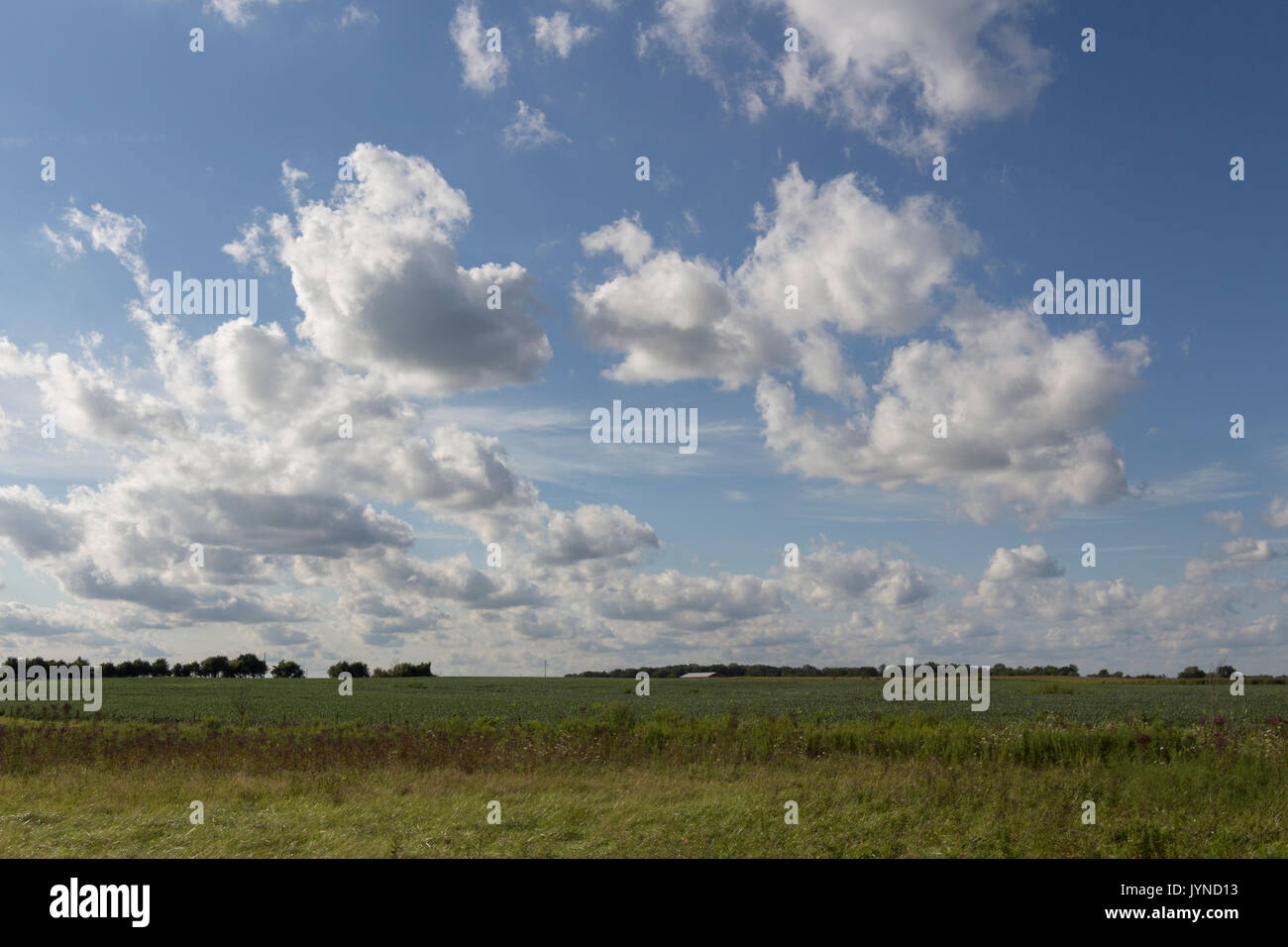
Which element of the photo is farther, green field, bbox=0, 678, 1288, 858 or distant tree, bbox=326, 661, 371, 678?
distant tree, bbox=326, 661, 371, 678

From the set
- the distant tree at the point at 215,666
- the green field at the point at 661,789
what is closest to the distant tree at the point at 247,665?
the distant tree at the point at 215,666

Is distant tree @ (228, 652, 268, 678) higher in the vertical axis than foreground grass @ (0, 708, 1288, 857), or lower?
lower

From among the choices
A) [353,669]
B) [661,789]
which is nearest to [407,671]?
[353,669]

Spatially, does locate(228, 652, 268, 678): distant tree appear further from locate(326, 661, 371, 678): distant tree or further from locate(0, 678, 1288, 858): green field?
locate(0, 678, 1288, 858): green field

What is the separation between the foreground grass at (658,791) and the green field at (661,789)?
56 millimetres

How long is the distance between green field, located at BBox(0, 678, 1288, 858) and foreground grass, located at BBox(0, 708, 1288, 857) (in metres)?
0.06

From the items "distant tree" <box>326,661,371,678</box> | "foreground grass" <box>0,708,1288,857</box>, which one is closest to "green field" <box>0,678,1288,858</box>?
"foreground grass" <box>0,708,1288,857</box>

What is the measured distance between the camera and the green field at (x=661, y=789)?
1181cm

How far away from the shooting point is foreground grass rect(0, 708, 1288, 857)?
1179 centimetres

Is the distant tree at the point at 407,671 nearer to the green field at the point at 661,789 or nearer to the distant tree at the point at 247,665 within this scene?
the distant tree at the point at 247,665

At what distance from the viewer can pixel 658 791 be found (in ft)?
49.1
